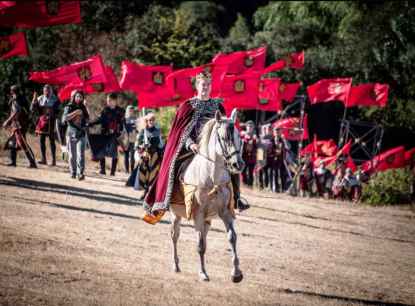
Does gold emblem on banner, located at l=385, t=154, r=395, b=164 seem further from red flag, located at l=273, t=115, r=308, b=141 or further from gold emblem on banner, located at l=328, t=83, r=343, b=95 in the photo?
red flag, located at l=273, t=115, r=308, b=141

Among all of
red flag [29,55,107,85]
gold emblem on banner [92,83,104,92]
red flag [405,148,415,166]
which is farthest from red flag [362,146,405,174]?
red flag [29,55,107,85]

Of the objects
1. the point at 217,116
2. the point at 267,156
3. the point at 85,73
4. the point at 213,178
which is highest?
the point at 217,116

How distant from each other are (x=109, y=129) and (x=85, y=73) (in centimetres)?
244

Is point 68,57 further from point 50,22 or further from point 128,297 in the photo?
point 128,297

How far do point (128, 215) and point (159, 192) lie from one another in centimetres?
508

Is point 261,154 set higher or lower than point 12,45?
lower

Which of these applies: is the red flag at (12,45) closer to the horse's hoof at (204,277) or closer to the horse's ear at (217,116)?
the horse's ear at (217,116)

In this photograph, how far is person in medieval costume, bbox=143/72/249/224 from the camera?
33.0 feet

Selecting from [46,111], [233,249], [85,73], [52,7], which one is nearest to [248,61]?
[85,73]

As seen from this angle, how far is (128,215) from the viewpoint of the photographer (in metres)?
15.2

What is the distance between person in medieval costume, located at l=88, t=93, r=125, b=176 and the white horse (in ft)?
35.0

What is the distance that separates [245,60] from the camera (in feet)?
83.3

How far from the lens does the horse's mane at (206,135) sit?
943 cm

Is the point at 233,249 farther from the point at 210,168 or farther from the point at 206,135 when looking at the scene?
the point at 206,135
